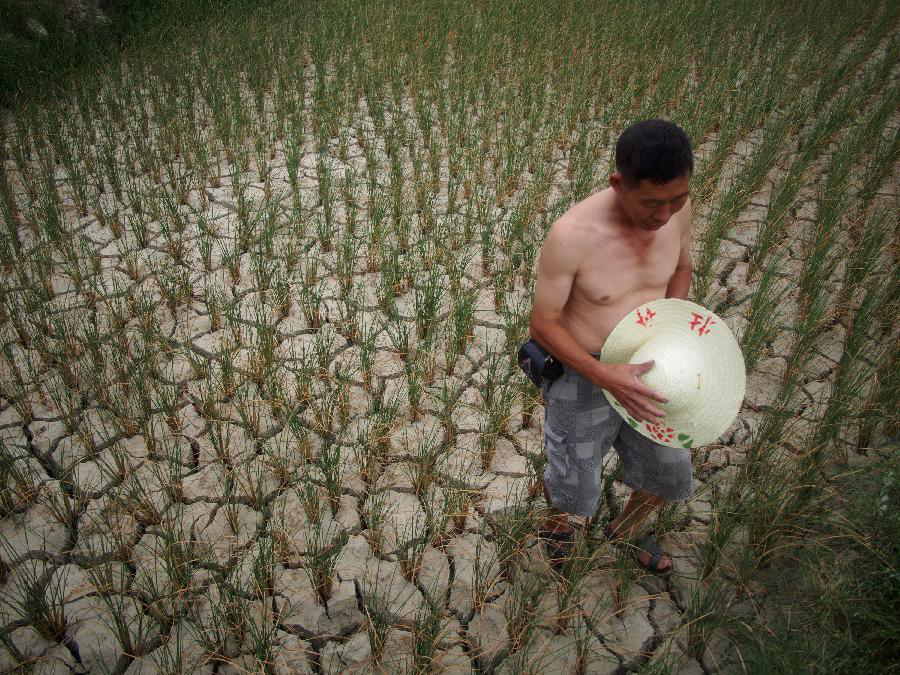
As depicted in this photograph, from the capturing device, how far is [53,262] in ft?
12.0

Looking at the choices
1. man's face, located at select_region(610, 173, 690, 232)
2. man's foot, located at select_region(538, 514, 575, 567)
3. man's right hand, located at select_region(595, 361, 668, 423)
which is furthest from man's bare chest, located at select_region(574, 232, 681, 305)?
man's foot, located at select_region(538, 514, 575, 567)

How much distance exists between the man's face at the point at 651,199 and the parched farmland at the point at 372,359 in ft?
3.63

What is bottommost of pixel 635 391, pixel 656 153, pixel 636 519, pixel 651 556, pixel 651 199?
pixel 651 556

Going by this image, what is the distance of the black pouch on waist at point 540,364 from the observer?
6.09ft

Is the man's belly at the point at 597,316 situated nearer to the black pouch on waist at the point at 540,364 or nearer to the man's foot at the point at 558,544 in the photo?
the black pouch on waist at the point at 540,364

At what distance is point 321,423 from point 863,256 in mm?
3058

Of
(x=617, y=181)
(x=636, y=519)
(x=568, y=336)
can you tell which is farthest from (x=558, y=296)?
(x=636, y=519)

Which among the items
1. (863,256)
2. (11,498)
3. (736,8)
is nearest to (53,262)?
(11,498)

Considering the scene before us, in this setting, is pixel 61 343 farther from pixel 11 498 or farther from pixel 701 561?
pixel 701 561

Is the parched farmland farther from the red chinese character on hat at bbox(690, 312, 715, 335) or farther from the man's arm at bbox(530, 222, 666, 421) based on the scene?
the red chinese character on hat at bbox(690, 312, 715, 335)

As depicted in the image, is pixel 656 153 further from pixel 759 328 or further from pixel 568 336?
pixel 759 328

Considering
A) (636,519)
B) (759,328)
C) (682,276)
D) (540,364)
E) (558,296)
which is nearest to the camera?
(558,296)

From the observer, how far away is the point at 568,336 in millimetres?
1770

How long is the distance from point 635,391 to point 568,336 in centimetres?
25
